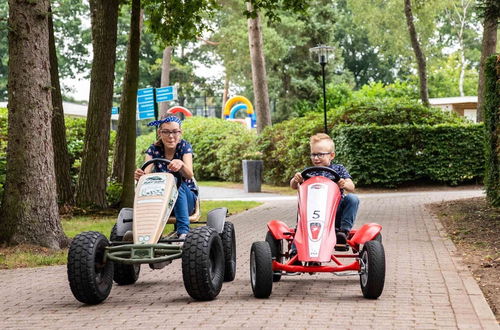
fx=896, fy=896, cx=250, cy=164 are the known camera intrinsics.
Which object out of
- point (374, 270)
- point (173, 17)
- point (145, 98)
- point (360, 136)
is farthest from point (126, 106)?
point (374, 270)

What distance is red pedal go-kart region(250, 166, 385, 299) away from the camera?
7.25 meters

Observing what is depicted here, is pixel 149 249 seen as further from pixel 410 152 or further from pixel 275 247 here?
pixel 410 152

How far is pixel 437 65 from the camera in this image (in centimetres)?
7538

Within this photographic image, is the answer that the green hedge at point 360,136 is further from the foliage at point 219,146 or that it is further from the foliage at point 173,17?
the foliage at point 173,17

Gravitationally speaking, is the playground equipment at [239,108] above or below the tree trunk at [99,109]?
above

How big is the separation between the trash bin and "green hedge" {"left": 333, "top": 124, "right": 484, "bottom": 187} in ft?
10.4

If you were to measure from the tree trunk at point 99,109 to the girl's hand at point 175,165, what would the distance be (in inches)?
383

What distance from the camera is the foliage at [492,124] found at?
14.8 metres

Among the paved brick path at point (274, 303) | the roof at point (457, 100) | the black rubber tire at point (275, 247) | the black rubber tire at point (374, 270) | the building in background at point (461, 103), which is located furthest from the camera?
the building in background at point (461, 103)

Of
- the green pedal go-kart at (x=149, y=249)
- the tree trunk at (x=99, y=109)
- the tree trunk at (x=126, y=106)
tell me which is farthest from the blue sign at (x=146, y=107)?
the green pedal go-kart at (x=149, y=249)

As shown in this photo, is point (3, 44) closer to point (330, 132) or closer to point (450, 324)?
point (330, 132)

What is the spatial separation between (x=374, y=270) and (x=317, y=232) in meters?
0.67

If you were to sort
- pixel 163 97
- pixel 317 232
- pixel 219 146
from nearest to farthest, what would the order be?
1. pixel 317 232
2. pixel 163 97
3. pixel 219 146

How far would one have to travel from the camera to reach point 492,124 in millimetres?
15516
